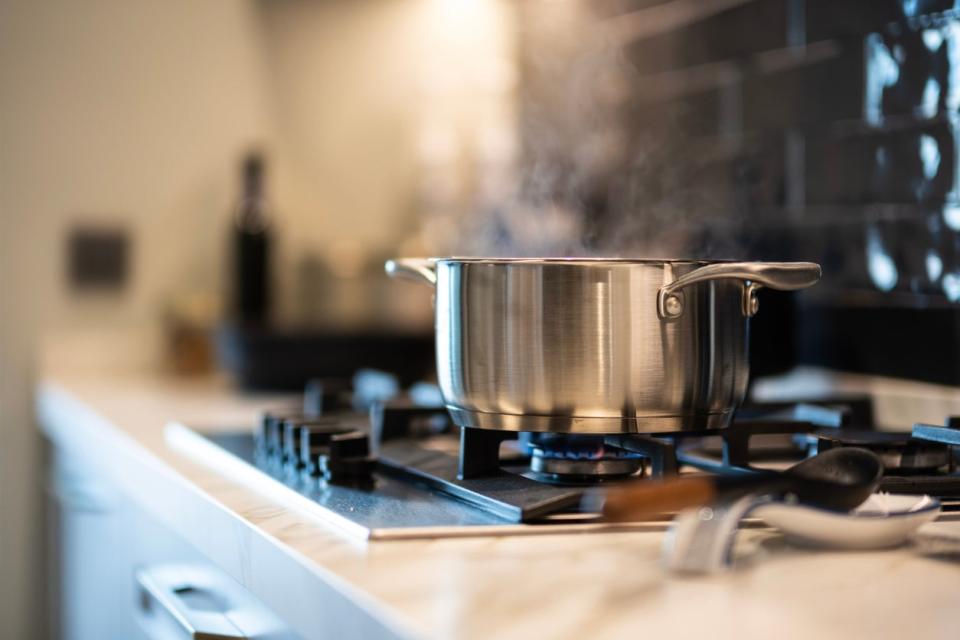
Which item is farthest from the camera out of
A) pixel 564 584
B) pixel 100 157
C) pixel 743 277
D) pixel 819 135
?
pixel 100 157

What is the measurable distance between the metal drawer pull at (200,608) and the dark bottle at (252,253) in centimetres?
101

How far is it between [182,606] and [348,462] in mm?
195

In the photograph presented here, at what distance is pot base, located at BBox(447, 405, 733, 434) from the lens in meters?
0.79

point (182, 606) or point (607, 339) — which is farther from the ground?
point (607, 339)

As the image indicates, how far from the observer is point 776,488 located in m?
0.68

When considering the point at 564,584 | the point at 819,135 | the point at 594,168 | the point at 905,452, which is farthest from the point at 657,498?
the point at 594,168

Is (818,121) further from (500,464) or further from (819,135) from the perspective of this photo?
(500,464)

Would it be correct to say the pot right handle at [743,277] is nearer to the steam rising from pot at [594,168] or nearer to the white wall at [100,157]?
the steam rising from pot at [594,168]

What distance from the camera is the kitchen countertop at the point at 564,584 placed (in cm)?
53

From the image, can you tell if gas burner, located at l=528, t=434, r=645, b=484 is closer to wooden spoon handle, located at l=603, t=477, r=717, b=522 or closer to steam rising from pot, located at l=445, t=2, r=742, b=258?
wooden spoon handle, located at l=603, t=477, r=717, b=522

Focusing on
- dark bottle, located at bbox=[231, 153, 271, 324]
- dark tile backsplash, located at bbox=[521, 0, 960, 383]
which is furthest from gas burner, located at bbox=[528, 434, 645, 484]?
dark bottle, located at bbox=[231, 153, 271, 324]

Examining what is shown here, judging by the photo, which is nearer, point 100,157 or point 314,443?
point 314,443

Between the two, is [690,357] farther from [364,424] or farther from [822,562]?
[364,424]

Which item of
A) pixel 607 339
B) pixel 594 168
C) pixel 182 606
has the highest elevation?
pixel 594 168
